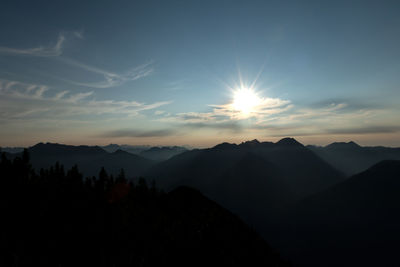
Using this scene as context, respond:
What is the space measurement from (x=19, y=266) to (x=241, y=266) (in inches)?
2789

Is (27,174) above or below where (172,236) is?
above

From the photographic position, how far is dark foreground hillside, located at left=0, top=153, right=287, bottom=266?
2472 inches

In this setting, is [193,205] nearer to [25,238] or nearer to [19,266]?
[25,238]

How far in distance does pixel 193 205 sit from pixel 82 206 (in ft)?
247

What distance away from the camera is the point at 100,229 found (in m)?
83.9

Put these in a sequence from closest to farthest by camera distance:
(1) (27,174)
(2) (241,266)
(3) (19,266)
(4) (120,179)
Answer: (3) (19,266) < (2) (241,266) < (1) (27,174) < (4) (120,179)

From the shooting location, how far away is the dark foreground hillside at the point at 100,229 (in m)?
62.8

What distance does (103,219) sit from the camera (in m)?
93.3

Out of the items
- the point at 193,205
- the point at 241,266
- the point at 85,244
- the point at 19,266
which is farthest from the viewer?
the point at 193,205

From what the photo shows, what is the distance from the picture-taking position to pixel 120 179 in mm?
126750

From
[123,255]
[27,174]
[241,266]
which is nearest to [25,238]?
[123,255]

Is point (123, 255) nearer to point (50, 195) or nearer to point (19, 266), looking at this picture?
point (19, 266)

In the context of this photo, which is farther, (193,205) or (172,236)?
(193,205)

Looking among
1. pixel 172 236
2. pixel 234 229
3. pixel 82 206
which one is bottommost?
pixel 234 229
